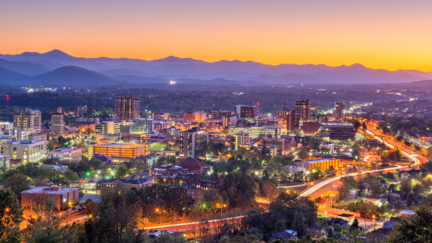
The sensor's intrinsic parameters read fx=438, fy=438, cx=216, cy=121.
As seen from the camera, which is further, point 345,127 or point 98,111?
point 98,111

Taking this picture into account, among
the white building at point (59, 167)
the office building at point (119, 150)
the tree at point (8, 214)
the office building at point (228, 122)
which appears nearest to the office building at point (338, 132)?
the office building at point (228, 122)

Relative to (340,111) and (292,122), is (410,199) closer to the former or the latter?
(292,122)

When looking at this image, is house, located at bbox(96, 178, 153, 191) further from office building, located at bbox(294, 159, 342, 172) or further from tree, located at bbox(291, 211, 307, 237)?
office building, located at bbox(294, 159, 342, 172)

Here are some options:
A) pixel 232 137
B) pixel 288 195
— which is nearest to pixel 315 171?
pixel 288 195

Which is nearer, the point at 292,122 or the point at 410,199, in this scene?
the point at 410,199

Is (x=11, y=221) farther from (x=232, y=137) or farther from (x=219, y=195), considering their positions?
(x=232, y=137)

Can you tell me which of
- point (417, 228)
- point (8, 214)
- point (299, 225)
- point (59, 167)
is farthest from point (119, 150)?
point (417, 228)

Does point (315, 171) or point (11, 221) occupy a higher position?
point (11, 221)

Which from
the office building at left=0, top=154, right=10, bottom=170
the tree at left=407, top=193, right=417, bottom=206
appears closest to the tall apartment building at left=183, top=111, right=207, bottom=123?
the office building at left=0, top=154, right=10, bottom=170
